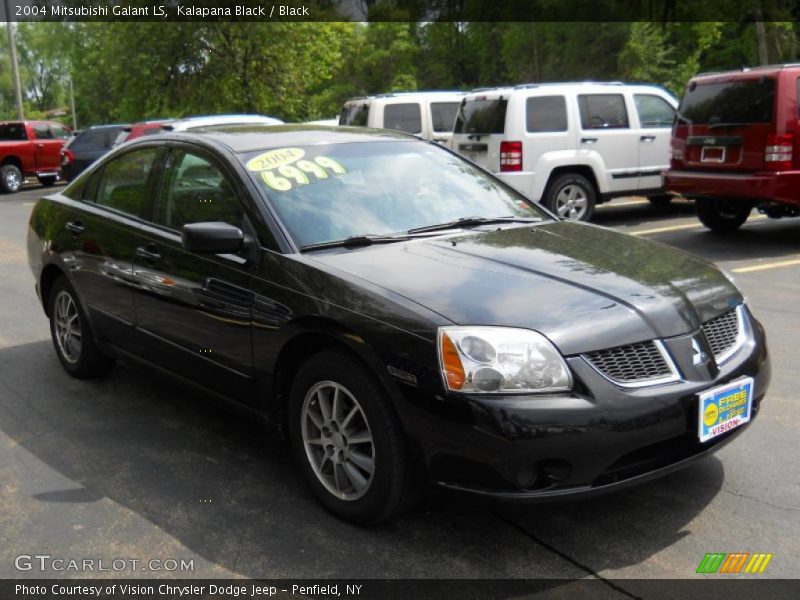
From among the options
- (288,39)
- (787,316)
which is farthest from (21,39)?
(787,316)

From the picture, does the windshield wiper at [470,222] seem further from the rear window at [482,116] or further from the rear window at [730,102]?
the rear window at [482,116]

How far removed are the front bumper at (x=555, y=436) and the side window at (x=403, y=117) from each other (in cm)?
1230

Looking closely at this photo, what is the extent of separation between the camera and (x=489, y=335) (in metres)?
3.15

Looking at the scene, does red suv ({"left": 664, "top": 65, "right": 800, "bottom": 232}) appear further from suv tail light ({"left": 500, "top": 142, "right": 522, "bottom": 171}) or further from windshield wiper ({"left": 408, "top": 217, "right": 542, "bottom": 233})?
windshield wiper ({"left": 408, "top": 217, "right": 542, "bottom": 233})

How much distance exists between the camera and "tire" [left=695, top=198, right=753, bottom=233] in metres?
10.9

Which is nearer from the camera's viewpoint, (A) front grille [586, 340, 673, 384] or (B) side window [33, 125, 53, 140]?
(A) front grille [586, 340, 673, 384]

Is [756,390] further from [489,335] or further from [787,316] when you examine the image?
[787,316]

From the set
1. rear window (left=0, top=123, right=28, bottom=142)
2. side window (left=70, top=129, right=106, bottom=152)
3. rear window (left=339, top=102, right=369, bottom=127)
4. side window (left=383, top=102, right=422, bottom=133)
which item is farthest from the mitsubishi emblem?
rear window (left=0, top=123, right=28, bottom=142)

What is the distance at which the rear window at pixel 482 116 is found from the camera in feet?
38.9

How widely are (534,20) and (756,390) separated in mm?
50830

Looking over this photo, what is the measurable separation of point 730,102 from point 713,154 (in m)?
0.59

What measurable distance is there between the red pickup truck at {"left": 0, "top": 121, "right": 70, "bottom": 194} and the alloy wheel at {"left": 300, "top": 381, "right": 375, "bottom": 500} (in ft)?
74.8

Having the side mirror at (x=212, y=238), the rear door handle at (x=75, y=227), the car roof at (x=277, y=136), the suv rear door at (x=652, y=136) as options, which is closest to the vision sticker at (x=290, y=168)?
the car roof at (x=277, y=136)

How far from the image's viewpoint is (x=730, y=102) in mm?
9812
